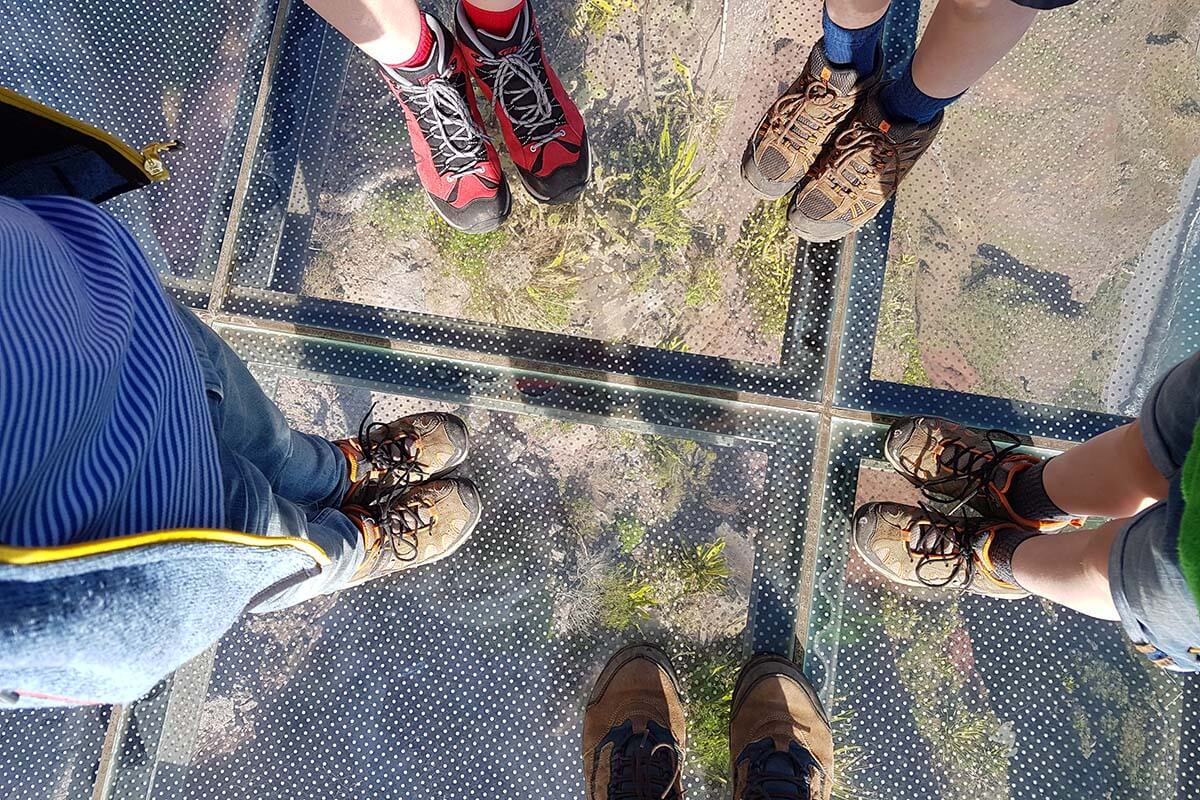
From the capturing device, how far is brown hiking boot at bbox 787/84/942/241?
4.27 ft

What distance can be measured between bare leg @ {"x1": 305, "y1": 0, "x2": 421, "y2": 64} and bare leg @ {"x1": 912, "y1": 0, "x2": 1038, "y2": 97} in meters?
0.86

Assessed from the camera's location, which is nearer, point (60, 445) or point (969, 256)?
point (60, 445)

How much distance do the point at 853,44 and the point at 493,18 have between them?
2.15 feet

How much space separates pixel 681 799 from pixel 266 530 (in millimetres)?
902

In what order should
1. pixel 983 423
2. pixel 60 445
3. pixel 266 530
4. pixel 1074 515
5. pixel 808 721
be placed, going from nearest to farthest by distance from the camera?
pixel 60 445, pixel 266 530, pixel 1074 515, pixel 808 721, pixel 983 423

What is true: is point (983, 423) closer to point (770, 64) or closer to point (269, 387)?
point (770, 64)

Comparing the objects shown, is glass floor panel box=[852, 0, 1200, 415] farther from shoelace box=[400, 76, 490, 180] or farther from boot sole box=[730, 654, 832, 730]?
shoelace box=[400, 76, 490, 180]

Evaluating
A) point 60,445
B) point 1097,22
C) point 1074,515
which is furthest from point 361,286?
point 1097,22

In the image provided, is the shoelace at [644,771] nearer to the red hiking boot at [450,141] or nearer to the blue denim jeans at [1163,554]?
the blue denim jeans at [1163,554]

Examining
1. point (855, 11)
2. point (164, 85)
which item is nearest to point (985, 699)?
point (855, 11)

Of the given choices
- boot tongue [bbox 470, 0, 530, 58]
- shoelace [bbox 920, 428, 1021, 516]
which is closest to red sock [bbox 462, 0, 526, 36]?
boot tongue [bbox 470, 0, 530, 58]

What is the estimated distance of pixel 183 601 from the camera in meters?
0.61

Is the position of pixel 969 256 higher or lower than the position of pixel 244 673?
higher

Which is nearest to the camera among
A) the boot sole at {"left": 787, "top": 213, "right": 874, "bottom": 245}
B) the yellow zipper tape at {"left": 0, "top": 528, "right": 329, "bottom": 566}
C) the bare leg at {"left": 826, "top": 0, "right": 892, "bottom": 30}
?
the yellow zipper tape at {"left": 0, "top": 528, "right": 329, "bottom": 566}
